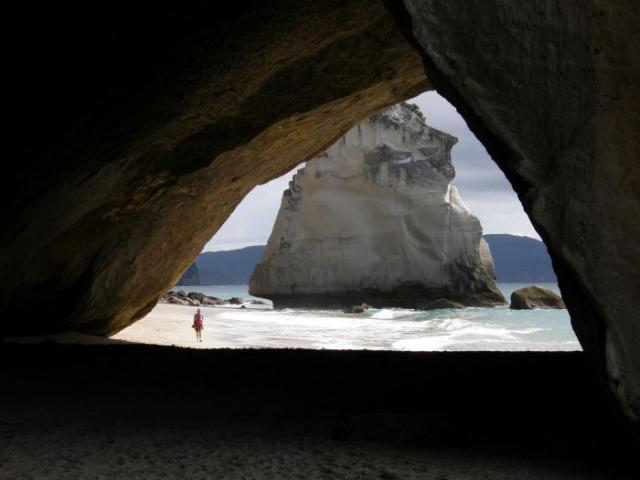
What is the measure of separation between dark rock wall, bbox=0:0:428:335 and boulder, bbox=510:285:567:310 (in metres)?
26.7

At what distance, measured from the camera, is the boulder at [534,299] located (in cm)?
3184

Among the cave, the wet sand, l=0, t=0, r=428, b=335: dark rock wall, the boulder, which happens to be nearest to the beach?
the boulder

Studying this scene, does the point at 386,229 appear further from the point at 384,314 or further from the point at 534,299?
the point at 534,299

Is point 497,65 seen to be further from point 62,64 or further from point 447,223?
point 447,223

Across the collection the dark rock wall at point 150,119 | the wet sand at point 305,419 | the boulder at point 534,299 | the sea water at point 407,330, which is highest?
the dark rock wall at point 150,119

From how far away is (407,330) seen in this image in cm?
2220

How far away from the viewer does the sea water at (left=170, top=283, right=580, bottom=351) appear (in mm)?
17406

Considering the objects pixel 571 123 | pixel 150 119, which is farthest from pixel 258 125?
pixel 571 123

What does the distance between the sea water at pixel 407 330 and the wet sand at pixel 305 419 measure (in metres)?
11.3

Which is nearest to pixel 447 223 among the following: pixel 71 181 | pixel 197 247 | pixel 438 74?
pixel 197 247

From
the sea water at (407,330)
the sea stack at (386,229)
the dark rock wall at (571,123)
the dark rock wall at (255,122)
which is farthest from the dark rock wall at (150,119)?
the sea stack at (386,229)

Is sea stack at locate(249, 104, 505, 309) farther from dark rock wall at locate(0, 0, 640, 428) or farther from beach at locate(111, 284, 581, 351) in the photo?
dark rock wall at locate(0, 0, 640, 428)

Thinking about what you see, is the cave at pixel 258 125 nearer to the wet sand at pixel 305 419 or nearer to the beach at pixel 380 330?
the wet sand at pixel 305 419

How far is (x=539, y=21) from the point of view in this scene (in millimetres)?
2336
